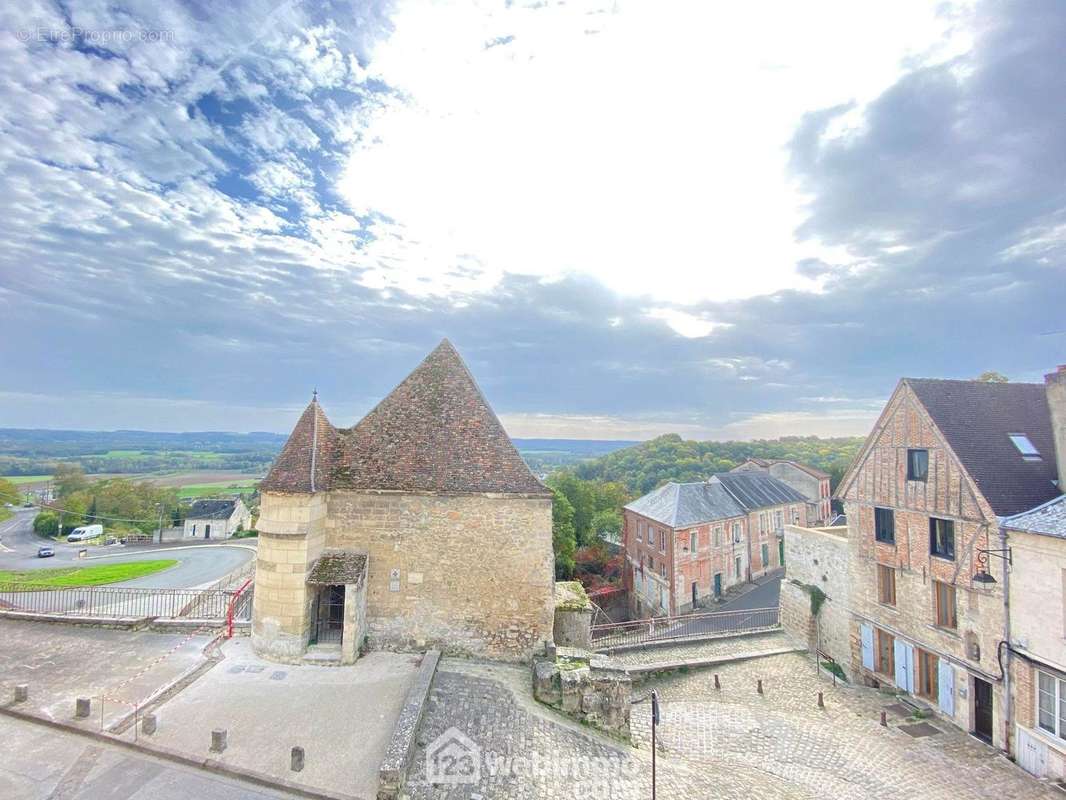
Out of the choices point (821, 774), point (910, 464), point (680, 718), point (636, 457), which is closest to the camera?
point (821, 774)

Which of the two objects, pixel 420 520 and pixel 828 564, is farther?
pixel 828 564

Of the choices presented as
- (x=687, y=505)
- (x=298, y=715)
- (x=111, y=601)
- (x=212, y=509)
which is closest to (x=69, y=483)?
(x=212, y=509)

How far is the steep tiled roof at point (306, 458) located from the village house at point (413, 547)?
0.03 metres

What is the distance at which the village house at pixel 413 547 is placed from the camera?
519 inches

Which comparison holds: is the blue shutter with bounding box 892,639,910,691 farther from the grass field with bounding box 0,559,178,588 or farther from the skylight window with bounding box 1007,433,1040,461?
the grass field with bounding box 0,559,178,588

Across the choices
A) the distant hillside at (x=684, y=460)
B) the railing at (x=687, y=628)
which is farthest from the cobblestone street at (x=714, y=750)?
the distant hillside at (x=684, y=460)

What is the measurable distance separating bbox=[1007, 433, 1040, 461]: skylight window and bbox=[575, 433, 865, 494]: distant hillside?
50.4 m

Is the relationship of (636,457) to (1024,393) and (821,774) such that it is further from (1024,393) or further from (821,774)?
(821,774)

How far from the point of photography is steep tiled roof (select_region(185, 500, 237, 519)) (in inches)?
2589

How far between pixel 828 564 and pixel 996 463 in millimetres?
7673

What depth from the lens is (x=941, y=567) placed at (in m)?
16.0

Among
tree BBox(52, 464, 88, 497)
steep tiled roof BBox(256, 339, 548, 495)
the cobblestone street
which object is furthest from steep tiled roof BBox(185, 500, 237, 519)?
the cobblestone street

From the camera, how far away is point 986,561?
14.3m

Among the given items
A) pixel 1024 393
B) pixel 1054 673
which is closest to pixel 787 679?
pixel 1054 673
